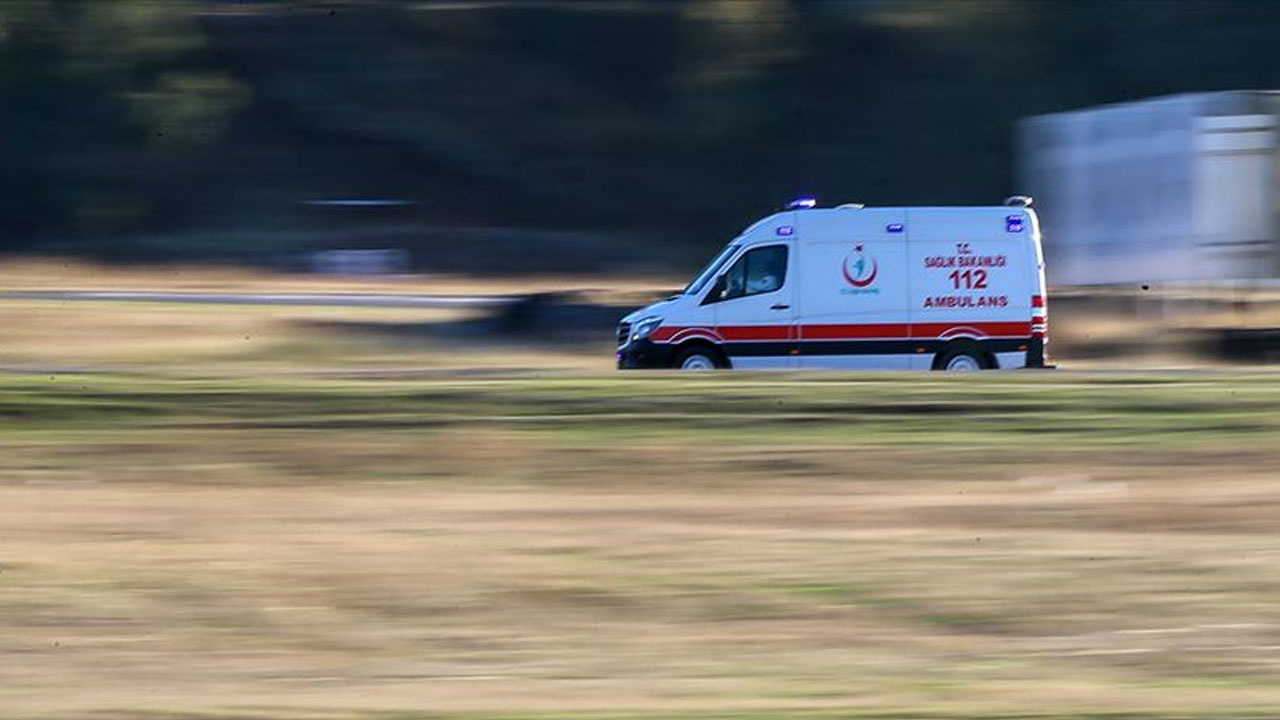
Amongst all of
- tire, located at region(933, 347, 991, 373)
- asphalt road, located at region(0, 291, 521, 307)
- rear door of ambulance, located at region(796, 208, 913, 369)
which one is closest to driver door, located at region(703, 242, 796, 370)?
rear door of ambulance, located at region(796, 208, 913, 369)

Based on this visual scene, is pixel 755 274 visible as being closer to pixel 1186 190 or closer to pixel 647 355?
pixel 647 355

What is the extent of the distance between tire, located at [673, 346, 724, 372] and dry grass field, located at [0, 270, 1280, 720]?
6.72 meters

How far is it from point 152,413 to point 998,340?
1048 centimetres

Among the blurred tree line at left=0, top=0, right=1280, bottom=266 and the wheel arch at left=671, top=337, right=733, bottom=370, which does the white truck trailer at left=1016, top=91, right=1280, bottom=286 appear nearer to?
the wheel arch at left=671, top=337, right=733, bottom=370

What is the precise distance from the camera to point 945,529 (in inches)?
386

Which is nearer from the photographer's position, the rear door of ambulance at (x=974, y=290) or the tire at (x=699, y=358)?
the rear door of ambulance at (x=974, y=290)

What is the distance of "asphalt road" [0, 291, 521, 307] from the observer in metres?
33.0

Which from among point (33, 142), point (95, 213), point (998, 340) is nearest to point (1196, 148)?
point (998, 340)

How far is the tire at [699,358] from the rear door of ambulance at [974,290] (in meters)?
2.14

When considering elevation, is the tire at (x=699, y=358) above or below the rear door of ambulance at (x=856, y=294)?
below

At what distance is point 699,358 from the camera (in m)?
20.2

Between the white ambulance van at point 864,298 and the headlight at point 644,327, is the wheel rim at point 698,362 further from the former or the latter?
the headlight at point 644,327

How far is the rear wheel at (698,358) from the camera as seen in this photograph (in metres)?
20.2

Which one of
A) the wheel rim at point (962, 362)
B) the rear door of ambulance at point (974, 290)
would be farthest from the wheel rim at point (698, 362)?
the wheel rim at point (962, 362)
